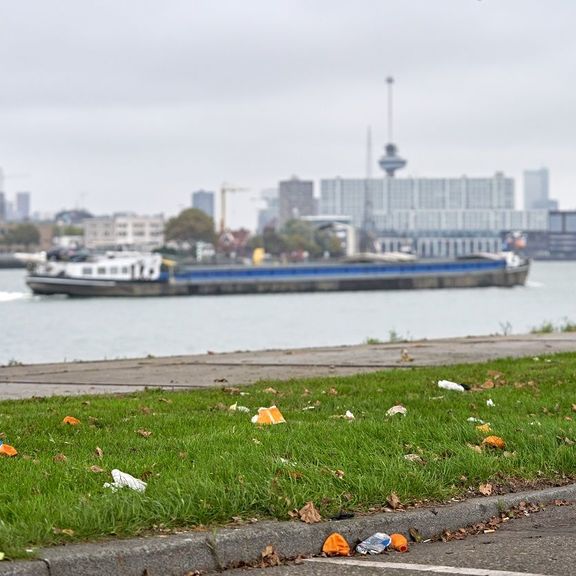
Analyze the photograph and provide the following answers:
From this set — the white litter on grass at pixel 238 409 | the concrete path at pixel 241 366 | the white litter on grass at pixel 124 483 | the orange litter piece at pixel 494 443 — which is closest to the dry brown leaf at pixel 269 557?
the white litter on grass at pixel 124 483

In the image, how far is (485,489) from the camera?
27.1ft

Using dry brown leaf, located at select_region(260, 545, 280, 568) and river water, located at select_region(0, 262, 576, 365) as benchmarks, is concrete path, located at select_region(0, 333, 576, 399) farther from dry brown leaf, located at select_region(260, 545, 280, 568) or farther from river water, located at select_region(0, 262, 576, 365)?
river water, located at select_region(0, 262, 576, 365)

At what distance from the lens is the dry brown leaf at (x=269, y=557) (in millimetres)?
6750

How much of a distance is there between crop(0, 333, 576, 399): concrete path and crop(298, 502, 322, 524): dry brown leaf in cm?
701

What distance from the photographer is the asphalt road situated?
21.2 feet

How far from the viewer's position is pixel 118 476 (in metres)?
7.73

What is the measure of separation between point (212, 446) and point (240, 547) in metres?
2.21

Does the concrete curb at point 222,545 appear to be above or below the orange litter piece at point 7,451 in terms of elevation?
A: below

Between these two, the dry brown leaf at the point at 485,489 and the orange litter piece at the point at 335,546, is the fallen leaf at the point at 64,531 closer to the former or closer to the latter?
the orange litter piece at the point at 335,546

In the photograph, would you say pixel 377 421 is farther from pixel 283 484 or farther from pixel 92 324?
pixel 92 324

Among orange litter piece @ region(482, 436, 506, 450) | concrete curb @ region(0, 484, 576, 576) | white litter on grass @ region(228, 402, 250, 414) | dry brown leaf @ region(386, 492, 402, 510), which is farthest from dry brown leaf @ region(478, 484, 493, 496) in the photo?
white litter on grass @ region(228, 402, 250, 414)

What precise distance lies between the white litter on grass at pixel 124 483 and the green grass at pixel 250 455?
0.08 metres

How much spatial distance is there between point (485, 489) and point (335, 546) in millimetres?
1612

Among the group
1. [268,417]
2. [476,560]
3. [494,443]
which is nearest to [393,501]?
[476,560]
